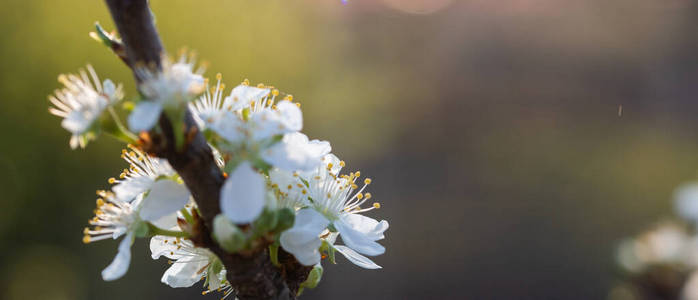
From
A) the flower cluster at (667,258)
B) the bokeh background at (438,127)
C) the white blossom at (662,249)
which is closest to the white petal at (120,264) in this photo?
the flower cluster at (667,258)

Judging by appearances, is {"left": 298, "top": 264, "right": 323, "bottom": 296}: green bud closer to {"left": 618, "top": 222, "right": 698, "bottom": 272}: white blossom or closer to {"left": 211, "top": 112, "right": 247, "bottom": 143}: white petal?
{"left": 211, "top": 112, "right": 247, "bottom": 143}: white petal

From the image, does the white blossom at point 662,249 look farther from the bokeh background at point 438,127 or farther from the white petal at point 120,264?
the bokeh background at point 438,127

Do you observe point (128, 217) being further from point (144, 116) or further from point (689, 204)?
point (689, 204)

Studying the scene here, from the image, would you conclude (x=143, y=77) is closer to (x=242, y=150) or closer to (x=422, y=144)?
(x=242, y=150)

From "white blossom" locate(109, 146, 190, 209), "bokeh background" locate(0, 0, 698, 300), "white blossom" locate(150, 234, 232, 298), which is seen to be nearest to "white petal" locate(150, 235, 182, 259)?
"white blossom" locate(150, 234, 232, 298)

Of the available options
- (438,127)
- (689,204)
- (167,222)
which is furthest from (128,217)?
(438,127)

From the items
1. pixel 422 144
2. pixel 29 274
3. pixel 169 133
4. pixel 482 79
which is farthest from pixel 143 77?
pixel 482 79
